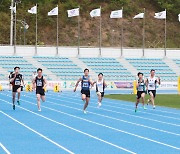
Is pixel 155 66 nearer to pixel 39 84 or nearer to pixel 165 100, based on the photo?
pixel 165 100

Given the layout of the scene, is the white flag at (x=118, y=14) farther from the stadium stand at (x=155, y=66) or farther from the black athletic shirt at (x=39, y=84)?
the black athletic shirt at (x=39, y=84)

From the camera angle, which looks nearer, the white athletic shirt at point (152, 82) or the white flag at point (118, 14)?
the white athletic shirt at point (152, 82)

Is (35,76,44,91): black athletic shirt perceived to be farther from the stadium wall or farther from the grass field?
the stadium wall

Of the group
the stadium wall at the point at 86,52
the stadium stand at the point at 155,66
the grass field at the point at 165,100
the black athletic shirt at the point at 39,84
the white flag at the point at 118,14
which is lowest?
the grass field at the point at 165,100

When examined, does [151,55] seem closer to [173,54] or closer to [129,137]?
[173,54]

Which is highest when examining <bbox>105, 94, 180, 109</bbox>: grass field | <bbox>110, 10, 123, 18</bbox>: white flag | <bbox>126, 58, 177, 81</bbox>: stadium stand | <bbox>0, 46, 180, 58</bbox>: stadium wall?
<bbox>110, 10, 123, 18</bbox>: white flag

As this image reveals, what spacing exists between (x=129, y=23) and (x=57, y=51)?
33885 millimetres

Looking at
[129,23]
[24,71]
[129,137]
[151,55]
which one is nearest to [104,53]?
[151,55]

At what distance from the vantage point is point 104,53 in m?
64.7

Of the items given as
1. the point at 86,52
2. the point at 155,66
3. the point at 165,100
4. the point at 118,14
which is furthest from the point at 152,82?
the point at 86,52

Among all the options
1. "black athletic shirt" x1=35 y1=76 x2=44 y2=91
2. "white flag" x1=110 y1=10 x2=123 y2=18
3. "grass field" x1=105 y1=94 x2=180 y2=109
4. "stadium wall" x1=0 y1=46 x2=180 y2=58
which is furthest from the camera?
"stadium wall" x1=0 y1=46 x2=180 y2=58

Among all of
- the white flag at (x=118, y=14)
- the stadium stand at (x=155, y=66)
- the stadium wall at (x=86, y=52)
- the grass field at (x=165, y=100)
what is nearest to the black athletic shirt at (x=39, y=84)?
the grass field at (x=165, y=100)

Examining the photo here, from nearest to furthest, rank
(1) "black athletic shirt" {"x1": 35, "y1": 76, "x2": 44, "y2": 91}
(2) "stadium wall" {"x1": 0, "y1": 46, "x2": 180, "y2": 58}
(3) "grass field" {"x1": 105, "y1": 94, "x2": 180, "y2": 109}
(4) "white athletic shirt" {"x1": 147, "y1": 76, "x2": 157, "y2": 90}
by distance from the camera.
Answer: (1) "black athletic shirt" {"x1": 35, "y1": 76, "x2": 44, "y2": 91} → (4) "white athletic shirt" {"x1": 147, "y1": 76, "x2": 157, "y2": 90} → (3) "grass field" {"x1": 105, "y1": 94, "x2": 180, "y2": 109} → (2) "stadium wall" {"x1": 0, "y1": 46, "x2": 180, "y2": 58}

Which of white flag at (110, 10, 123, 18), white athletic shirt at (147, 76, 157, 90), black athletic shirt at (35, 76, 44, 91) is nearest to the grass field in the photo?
white athletic shirt at (147, 76, 157, 90)
